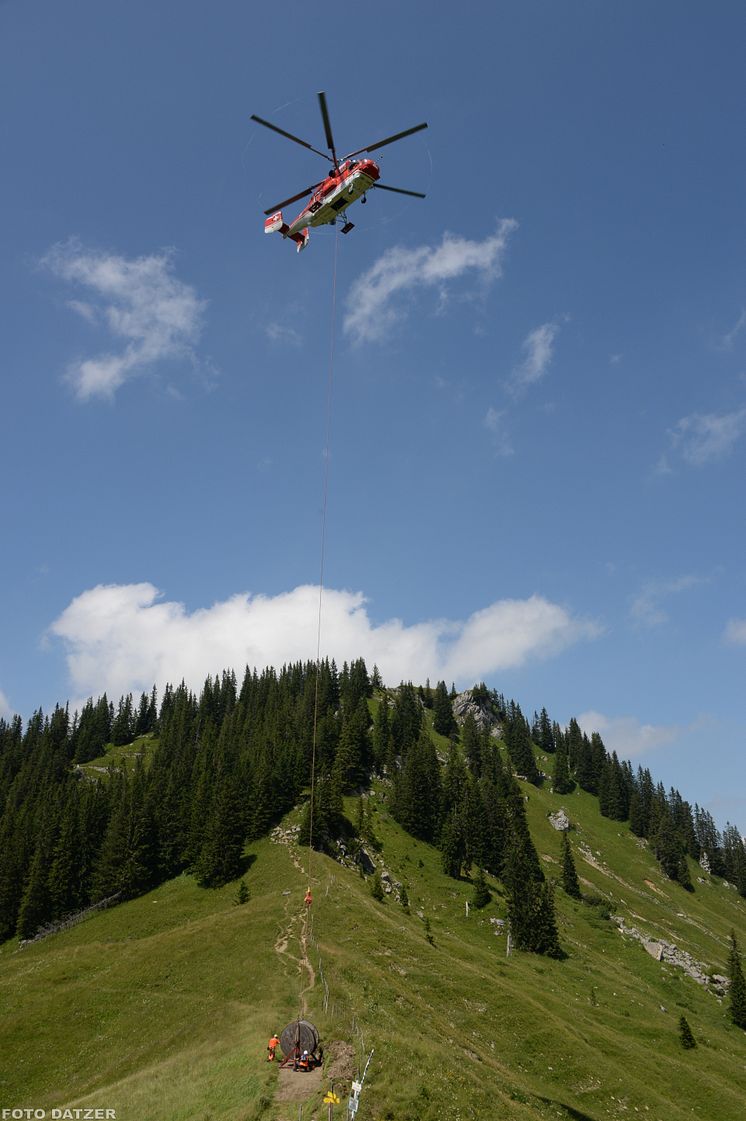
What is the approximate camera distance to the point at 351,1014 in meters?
35.4

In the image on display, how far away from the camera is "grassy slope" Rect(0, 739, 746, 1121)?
1164 inches

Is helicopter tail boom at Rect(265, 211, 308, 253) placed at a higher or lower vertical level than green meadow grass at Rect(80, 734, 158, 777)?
higher

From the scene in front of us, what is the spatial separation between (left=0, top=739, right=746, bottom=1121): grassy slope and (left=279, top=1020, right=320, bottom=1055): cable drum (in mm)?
1470

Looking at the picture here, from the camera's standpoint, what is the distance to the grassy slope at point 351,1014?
29562 millimetres

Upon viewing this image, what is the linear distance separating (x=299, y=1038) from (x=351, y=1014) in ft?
25.5

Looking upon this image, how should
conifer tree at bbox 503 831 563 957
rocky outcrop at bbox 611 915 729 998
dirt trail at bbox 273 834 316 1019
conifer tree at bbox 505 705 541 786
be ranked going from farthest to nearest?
conifer tree at bbox 505 705 541 786 < rocky outcrop at bbox 611 915 729 998 < conifer tree at bbox 503 831 563 957 < dirt trail at bbox 273 834 316 1019

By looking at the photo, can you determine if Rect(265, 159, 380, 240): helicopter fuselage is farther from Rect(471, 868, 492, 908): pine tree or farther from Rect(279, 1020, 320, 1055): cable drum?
Rect(471, 868, 492, 908): pine tree

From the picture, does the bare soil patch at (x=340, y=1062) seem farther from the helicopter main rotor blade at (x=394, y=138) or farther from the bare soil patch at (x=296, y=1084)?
the helicopter main rotor blade at (x=394, y=138)

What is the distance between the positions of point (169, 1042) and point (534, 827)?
119 m

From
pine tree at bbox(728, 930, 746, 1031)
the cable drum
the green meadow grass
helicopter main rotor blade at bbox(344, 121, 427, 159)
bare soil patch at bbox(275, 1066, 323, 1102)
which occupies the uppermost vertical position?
helicopter main rotor blade at bbox(344, 121, 427, 159)

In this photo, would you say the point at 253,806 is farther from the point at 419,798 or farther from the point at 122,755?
the point at 122,755

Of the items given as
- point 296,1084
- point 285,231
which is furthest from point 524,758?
point 285,231

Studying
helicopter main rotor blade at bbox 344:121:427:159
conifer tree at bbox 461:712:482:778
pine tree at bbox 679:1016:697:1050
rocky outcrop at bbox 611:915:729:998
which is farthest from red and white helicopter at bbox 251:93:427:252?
conifer tree at bbox 461:712:482:778

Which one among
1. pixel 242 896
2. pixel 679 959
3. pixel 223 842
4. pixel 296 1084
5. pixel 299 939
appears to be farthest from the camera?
pixel 679 959
